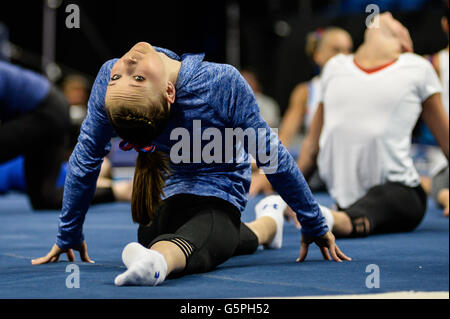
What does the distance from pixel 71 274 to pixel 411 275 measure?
2.83 feet

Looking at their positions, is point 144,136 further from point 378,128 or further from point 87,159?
point 378,128

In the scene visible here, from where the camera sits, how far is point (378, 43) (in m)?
2.87

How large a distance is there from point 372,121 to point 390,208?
347 millimetres

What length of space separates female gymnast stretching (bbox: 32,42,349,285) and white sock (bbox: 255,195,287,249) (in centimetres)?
39

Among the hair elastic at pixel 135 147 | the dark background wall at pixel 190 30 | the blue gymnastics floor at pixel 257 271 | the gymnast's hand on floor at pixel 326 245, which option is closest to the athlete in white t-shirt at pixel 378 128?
the blue gymnastics floor at pixel 257 271

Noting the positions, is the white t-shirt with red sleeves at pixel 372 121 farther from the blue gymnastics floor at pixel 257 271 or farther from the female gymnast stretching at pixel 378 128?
the blue gymnastics floor at pixel 257 271

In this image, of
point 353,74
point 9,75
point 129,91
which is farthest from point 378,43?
point 9,75

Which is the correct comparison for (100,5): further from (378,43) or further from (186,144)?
(186,144)

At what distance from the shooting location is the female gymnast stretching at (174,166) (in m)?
1.70

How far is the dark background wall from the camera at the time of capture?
8.48m

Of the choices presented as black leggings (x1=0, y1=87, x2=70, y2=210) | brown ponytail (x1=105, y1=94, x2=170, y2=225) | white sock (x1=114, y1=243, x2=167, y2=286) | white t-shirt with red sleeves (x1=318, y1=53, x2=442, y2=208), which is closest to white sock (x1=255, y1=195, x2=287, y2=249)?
white t-shirt with red sleeves (x1=318, y1=53, x2=442, y2=208)

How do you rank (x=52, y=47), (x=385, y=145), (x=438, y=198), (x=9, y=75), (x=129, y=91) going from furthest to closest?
1. (x=52, y=47)
2. (x=438, y=198)
3. (x=9, y=75)
4. (x=385, y=145)
5. (x=129, y=91)

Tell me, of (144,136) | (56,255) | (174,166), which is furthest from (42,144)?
(144,136)

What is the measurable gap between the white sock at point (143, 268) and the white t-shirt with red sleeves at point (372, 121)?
137cm
